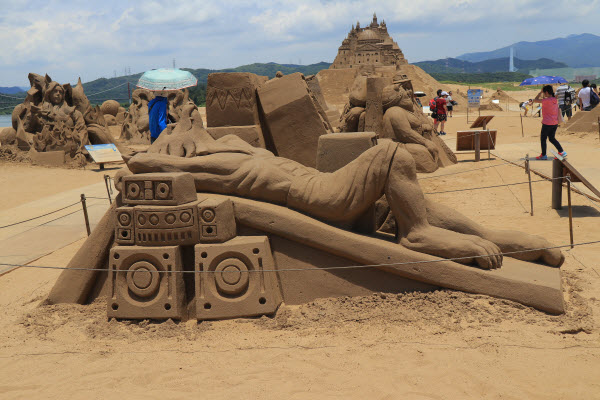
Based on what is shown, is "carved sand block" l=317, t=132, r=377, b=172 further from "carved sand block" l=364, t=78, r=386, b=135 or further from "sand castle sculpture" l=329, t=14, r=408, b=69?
"sand castle sculpture" l=329, t=14, r=408, b=69

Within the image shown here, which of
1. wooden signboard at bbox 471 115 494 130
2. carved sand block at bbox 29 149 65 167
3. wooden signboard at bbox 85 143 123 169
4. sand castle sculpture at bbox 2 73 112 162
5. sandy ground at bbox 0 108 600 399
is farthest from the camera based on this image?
sand castle sculpture at bbox 2 73 112 162

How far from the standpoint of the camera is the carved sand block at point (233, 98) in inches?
235

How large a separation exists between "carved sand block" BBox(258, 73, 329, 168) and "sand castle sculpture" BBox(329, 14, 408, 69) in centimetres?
3869

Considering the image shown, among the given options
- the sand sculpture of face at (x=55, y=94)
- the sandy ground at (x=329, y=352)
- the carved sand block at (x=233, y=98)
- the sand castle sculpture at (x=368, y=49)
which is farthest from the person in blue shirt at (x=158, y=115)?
the sand castle sculpture at (x=368, y=49)

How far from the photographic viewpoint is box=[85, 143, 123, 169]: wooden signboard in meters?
12.4

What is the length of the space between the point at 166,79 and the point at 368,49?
39302mm

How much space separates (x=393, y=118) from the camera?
8.88m

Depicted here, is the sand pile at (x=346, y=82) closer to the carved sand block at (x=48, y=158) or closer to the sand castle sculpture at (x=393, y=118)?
the carved sand block at (x=48, y=158)

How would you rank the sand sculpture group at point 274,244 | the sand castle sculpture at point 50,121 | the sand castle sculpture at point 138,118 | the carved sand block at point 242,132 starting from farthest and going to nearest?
the sand castle sculpture at point 138,118 → the sand castle sculpture at point 50,121 → the carved sand block at point 242,132 → the sand sculpture group at point 274,244

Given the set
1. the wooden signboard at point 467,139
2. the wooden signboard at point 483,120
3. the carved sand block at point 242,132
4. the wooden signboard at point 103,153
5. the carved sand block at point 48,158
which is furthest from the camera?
the carved sand block at point 48,158

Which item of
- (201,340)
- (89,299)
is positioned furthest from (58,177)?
(201,340)

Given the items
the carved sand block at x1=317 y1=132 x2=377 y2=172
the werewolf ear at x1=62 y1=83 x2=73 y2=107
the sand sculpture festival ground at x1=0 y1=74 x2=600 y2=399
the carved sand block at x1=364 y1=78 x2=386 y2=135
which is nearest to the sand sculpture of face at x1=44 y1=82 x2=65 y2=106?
the werewolf ear at x1=62 y1=83 x2=73 y2=107

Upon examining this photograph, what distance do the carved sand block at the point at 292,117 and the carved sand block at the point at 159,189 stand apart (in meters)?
2.35

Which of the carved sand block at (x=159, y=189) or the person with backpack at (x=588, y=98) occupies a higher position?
the person with backpack at (x=588, y=98)
